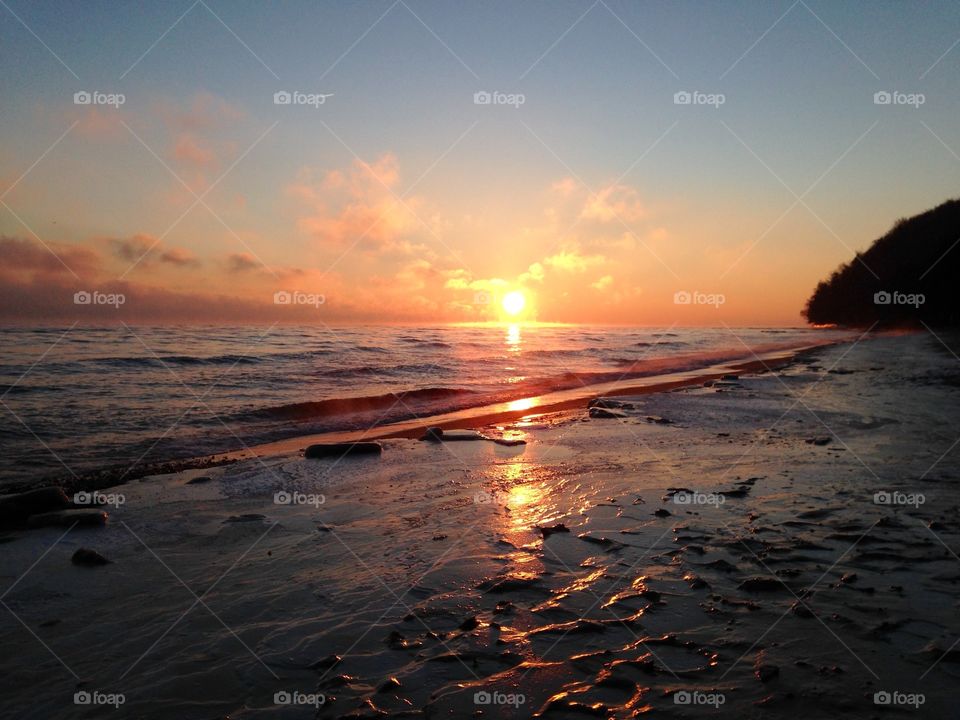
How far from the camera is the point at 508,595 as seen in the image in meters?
4.77

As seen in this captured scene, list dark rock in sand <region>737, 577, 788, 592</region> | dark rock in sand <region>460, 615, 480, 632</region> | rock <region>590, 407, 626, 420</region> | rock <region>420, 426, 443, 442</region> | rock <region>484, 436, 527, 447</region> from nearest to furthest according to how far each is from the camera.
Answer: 1. dark rock in sand <region>460, 615, 480, 632</region>
2. dark rock in sand <region>737, 577, 788, 592</region>
3. rock <region>484, 436, 527, 447</region>
4. rock <region>420, 426, 443, 442</region>
5. rock <region>590, 407, 626, 420</region>

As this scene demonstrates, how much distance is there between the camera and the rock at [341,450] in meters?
11.1

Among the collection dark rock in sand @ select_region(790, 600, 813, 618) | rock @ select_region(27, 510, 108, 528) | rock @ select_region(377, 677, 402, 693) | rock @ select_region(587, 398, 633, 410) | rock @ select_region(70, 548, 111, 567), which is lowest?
dark rock in sand @ select_region(790, 600, 813, 618)

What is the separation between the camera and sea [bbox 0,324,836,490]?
41.1 feet

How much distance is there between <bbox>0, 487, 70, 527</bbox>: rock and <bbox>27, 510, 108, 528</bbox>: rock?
0.84ft

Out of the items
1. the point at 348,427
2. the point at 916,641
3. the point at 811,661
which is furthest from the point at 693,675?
the point at 348,427

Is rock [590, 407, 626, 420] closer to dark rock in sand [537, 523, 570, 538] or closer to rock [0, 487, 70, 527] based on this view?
dark rock in sand [537, 523, 570, 538]

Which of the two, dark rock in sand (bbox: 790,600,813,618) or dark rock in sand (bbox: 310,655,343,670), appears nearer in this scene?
dark rock in sand (bbox: 310,655,343,670)

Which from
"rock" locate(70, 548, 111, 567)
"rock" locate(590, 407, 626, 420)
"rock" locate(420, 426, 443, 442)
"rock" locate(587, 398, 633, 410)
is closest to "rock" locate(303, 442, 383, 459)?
"rock" locate(420, 426, 443, 442)

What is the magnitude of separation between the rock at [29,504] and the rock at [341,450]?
4106 mm

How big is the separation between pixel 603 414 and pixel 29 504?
12.5 meters

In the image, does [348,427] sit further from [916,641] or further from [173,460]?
[916,641]

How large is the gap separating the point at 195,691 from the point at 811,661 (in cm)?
395

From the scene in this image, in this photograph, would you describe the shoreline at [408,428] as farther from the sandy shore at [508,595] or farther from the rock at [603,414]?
the rock at [603,414]
